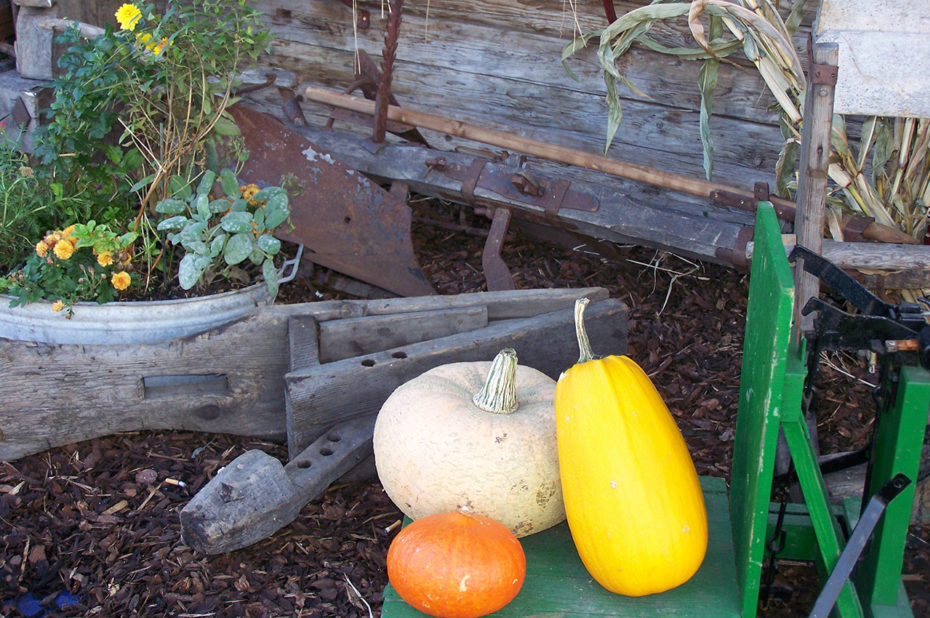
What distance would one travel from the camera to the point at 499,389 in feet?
7.20

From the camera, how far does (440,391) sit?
2285 mm

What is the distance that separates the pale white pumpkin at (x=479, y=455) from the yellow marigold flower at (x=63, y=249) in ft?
4.07

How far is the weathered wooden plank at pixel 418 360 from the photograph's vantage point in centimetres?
265

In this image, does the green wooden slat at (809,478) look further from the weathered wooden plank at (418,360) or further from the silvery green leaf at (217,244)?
the silvery green leaf at (217,244)

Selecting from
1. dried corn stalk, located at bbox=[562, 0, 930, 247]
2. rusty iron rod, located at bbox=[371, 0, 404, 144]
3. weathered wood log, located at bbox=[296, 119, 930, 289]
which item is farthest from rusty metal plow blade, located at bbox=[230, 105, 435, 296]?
dried corn stalk, located at bbox=[562, 0, 930, 247]

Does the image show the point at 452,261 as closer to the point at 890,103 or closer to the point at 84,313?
the point at 84,313

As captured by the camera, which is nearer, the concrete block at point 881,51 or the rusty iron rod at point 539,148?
the concrete block at point 881,51

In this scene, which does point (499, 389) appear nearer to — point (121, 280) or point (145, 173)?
point (121, 280)

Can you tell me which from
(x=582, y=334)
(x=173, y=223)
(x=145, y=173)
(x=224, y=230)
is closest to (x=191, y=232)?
(x=173, y=223)

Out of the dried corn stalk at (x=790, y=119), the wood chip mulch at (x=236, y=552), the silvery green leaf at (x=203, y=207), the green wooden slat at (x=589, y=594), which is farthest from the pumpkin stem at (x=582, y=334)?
the silvery green leaf at (x=203, y=207)

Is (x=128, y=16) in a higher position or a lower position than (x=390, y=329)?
higher

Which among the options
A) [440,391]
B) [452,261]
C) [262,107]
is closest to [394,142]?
[452,261]

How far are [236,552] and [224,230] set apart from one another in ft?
3.67

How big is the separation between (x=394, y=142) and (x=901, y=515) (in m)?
2.71
